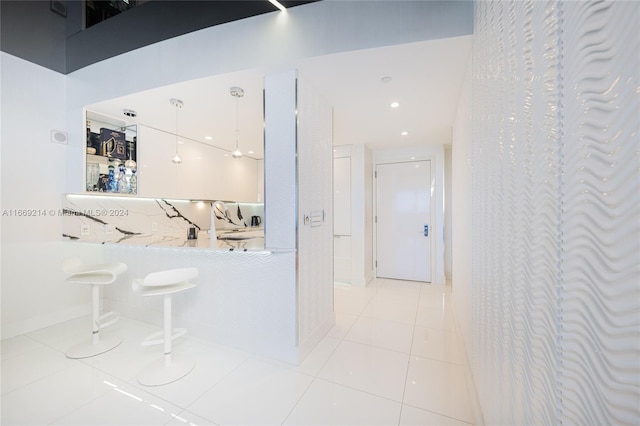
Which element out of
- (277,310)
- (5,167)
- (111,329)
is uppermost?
(5,167)

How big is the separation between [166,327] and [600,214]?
2556 millimetres

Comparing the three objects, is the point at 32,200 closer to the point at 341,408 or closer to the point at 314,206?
the point at 314,206

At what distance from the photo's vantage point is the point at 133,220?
135 inches

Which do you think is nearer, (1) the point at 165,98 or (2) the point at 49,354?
(2) the point at 49,354

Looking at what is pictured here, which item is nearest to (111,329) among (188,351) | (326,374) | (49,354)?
(49,354)

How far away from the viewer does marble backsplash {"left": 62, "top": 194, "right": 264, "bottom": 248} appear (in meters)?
2.90

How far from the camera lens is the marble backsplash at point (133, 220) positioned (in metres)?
2.90

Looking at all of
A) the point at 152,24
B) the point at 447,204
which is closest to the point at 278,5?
the point at 152,24

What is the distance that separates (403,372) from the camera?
1974 millimetres

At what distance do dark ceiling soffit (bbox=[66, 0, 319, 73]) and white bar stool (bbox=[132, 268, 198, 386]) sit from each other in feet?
7.14

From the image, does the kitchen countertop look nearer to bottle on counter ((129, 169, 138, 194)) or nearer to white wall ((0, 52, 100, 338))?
bottle on counter ((129, 169, 138, 194))

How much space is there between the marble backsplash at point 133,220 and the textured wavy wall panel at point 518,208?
1.84m

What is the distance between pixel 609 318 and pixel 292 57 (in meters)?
2.19

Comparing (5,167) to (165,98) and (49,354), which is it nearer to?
(165,98)
